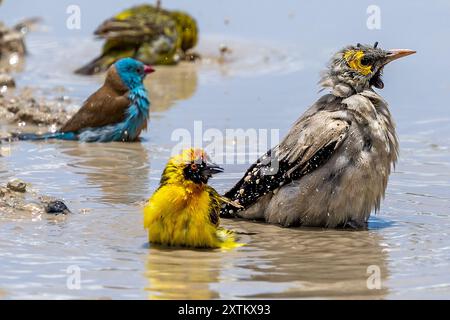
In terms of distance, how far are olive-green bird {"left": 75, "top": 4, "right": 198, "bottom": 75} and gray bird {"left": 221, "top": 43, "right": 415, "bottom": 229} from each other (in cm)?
712

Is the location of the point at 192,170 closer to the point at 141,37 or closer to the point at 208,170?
the point at 208,170

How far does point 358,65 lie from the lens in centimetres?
885

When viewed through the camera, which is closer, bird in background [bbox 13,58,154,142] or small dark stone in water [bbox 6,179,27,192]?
small dark stone in water [bbox 6,179,27,192]

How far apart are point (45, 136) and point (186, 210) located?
4603 mm

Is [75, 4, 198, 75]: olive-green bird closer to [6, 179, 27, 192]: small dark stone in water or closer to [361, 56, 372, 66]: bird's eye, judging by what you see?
[6, 179, 27, 192]: small dark stone in water

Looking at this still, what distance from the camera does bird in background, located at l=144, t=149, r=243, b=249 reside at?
7.78 meters

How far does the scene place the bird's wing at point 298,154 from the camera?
336 inches

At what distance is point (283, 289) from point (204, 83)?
8237mm

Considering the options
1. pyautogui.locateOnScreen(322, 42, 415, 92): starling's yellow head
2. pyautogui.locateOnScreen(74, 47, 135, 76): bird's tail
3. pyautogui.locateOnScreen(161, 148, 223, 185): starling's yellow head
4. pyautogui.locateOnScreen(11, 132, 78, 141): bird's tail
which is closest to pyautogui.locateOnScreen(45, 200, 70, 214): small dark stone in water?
pyautogui.locateOnScreen(161, 148, 223, 185): starling's yellow head
